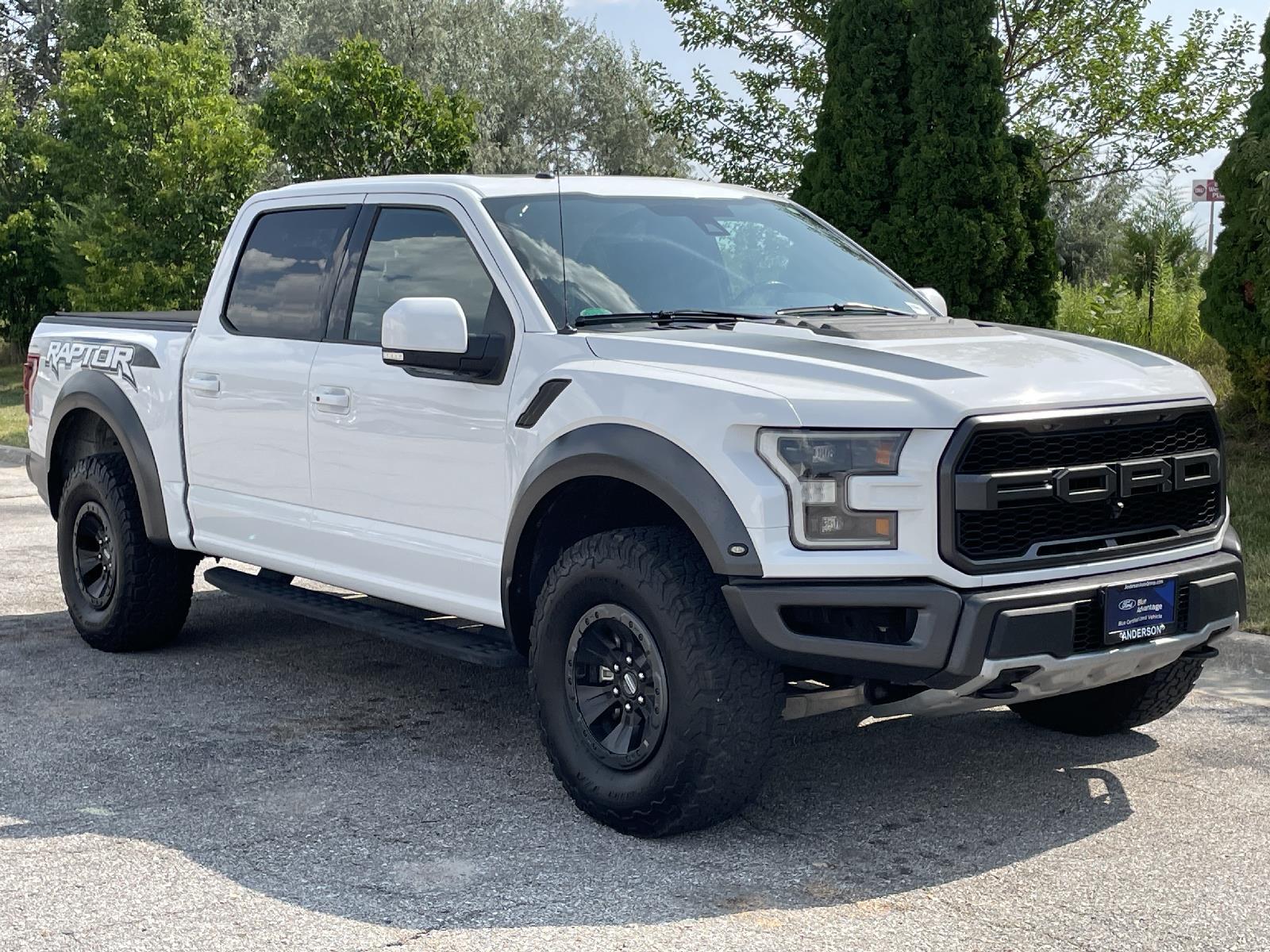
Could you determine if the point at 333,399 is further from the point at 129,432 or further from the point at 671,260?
the point at 129,432

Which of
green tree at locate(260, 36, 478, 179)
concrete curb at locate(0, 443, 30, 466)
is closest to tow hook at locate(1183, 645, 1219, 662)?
concrete curb at locate(0, 443, 30, 466)

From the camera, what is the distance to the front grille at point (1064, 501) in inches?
166

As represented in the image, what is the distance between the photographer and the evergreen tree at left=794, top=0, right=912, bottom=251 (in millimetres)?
11891

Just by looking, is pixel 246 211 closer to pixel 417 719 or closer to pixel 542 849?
pixel 417 719

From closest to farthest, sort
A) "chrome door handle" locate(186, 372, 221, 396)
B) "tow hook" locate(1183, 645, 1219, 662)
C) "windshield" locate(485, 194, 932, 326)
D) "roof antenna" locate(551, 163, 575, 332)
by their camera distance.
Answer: "tow hook" locate(1183, 645, 1219, 662)
"roof antenna" locate(551, 163, 575, 332)
"windshield" locate(485, 194, 932, 326)
"chrome door handle" locate(186, 372, 221, 396)

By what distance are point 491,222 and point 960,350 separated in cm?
167

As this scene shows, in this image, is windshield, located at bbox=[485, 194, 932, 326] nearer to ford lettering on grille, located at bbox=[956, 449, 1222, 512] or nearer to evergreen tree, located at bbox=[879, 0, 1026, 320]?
ford lettering on grille, located at bbox=[956, 449, 1222, 512]

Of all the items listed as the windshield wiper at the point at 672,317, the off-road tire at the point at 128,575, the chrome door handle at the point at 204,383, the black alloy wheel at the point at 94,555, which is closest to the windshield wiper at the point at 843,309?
the windshield wiper at the point at 672,317

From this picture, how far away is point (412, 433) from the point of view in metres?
5.43

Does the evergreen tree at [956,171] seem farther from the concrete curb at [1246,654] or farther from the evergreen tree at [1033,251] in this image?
the concrete curb at [1246,654]

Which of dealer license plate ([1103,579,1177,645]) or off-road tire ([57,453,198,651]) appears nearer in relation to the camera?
dealer license plate ([1103,579,1177,645])

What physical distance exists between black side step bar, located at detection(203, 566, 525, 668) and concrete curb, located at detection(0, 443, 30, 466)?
9.59m

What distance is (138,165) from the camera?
20.2 meters

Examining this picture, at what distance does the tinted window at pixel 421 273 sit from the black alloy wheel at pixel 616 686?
1084mm
